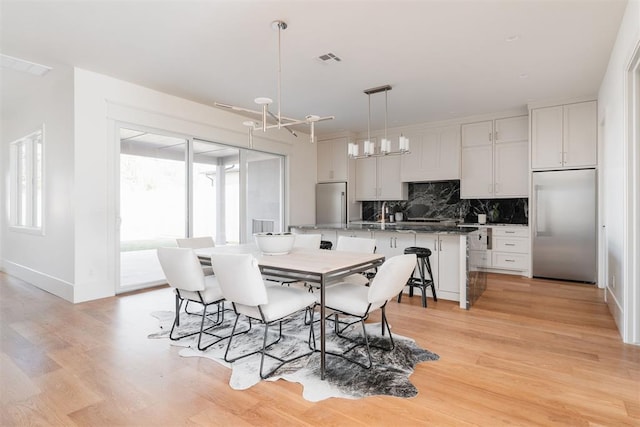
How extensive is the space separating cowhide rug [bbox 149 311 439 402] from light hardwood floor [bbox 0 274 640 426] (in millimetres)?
81

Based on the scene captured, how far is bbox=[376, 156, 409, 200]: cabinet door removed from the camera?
6.72 metres

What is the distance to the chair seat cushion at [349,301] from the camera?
2332 millimetres

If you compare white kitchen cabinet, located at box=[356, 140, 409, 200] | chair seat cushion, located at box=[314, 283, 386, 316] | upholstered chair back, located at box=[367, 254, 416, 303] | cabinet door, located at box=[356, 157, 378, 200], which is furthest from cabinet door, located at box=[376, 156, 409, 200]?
upholstered chair back, located at box=[367, 254, 416, 303]

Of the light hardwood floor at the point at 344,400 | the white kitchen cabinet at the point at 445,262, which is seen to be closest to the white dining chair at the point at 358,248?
the light hardwood floor at the point at 344,400

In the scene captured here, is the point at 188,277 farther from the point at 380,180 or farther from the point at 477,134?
the point at 477,134

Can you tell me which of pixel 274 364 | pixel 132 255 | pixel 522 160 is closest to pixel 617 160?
pixel 522 160

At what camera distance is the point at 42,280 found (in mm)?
4504

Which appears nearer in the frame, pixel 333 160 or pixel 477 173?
pixel 477 173

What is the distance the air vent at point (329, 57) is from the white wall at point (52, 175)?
9.46 feet

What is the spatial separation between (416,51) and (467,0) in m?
0.85

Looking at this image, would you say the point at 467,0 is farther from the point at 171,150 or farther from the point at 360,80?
the point at 171,150

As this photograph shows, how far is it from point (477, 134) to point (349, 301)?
4.72 meters

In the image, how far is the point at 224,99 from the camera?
4871mm

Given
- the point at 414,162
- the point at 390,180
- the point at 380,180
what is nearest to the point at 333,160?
the point at 380,180
